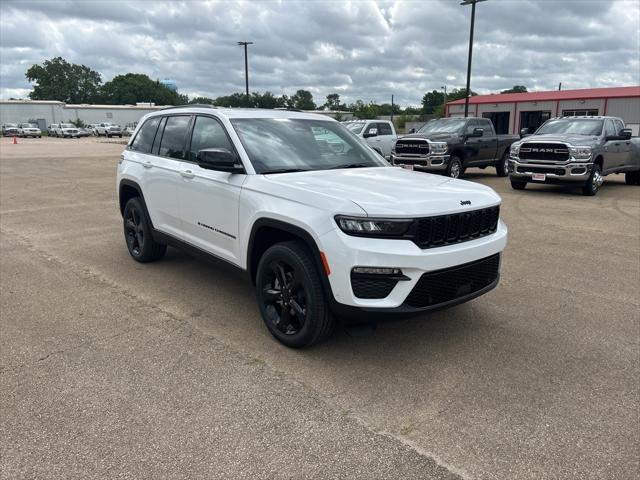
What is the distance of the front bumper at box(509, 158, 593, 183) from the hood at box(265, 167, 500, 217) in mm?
8972

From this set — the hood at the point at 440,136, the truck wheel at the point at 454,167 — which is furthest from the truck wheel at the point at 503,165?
the hood at the point at 440,136

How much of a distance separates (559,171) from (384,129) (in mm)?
8089

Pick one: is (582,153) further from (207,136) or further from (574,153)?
(207,136)

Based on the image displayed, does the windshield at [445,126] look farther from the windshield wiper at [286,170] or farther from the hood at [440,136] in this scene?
the windshield wiper at [286,170]

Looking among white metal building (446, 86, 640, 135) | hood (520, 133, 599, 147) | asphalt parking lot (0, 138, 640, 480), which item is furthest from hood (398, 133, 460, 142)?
white metal building (446, 86, 640, 135)

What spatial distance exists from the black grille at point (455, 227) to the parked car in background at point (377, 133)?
1416 centimetres

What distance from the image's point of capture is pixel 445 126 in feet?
53.4

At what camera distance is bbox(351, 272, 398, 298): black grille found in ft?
11.1

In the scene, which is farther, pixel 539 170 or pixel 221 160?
pixel 539 170

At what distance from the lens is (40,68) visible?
420 feet

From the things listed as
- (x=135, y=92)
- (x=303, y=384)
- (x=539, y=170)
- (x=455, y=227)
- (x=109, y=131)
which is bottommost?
(x=303, y=384)

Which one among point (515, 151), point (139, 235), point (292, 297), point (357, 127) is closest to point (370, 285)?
point (292, 297)

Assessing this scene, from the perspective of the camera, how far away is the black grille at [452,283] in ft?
11.4

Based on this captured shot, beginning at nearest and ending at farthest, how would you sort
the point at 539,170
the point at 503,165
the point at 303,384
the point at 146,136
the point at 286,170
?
the point at 303,384 < the point at 286,170 < the point at 146,136 < the point at 539,170 < the point at 503,165
